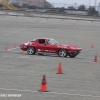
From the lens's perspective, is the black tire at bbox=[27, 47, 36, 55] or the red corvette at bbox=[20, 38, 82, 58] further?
the black tire at bbox=[27, 47, 36, 55]

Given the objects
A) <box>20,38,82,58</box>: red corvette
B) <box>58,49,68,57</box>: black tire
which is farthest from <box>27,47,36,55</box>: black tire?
<box>58,49,68,57</box>: black tire

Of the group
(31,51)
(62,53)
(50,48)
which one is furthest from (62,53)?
(31,51)

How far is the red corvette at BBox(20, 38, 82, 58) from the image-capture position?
2688 centimetres

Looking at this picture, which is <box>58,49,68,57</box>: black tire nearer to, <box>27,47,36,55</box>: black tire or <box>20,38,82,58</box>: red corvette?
<box>20,38,82,58</box>: red corvette

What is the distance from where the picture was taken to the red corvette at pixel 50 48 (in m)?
26.9

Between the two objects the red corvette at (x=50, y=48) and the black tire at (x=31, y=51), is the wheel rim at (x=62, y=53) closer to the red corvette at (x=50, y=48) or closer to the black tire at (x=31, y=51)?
the red corvette at (x=50, y=48)

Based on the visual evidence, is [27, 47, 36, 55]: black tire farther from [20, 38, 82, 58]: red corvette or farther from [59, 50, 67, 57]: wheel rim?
[59, 50, 67, 57]: wheel rim

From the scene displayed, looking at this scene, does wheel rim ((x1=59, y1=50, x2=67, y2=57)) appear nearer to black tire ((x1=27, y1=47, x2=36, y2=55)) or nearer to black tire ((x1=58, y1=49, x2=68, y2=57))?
black tire ((x1=58, y1=49, x2=68, y2=57))

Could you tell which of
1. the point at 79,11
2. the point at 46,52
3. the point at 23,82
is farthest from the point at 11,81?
the point at 79,11

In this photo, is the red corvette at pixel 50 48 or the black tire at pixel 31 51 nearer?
the red corvette at pixel 50 48

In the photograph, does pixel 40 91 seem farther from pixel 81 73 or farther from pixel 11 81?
pixel 81 73

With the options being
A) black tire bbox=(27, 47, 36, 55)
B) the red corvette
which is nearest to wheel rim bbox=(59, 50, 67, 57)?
the red corvette

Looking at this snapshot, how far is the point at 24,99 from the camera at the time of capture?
11516mm

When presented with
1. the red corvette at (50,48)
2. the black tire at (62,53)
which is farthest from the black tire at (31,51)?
the black tire at (62,53)
